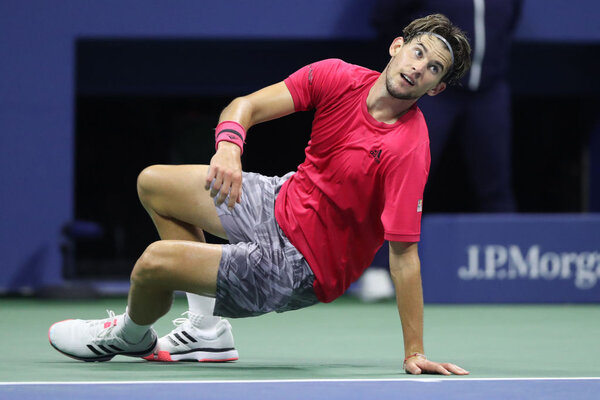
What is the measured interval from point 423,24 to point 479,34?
3.07 metres

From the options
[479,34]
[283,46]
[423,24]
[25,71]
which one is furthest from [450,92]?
[423,24]

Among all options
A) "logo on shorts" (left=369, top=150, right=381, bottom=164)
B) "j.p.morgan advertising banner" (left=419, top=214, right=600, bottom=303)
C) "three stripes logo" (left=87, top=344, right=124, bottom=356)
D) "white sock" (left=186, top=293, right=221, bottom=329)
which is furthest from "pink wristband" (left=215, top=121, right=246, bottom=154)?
"j.p.morgan advertising banner" (left=419, top=214, right=600, bottom=303)

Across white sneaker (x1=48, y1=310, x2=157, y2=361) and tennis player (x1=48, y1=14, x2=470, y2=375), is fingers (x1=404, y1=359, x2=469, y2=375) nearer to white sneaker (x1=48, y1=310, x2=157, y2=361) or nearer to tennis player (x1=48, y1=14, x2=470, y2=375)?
tennis player (x1=48, y1=14, x2=470, y2=375)

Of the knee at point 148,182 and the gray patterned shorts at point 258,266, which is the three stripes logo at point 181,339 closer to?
the gray patterned shorts at point 258,266

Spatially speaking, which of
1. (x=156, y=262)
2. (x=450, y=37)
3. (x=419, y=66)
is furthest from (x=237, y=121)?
(x=450, y=37)

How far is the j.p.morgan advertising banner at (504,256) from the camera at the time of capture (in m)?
6.80

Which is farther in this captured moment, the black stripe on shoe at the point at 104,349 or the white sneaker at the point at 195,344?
the white sneaker at the point at 195,344

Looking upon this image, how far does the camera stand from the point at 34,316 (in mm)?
5957

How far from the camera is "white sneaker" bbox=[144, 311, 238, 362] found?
4.08 meters

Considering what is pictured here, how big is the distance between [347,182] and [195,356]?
88 cm

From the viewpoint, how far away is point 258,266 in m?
3.76

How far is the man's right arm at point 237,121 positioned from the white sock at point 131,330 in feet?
1.80

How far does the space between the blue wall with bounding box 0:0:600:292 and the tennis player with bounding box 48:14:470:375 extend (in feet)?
11.0

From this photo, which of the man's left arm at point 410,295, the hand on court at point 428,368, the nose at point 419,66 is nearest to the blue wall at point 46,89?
the nose at point 419,66
